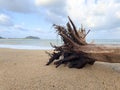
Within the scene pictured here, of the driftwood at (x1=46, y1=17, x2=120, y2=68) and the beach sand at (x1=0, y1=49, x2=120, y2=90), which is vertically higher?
the driftwood at (x1=46, y1=17, x2=120, y2=68)

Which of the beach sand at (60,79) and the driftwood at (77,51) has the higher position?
the driftwood at (77,51)

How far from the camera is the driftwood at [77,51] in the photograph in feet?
14.2

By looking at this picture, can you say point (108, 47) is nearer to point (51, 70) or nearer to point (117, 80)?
point (117, 80)

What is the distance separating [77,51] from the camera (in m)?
4.82

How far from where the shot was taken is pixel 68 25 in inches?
197

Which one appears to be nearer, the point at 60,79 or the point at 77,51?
the point at 60,79

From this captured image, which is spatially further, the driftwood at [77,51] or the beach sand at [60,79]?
the driftwood at [77,51]

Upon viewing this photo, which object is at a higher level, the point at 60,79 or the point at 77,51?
the point at 77,51

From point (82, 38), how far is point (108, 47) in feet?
3.60

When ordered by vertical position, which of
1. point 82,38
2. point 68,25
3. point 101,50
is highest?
point 68,25

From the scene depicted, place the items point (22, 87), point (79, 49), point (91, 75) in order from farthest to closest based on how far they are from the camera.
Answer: point (79, 49) < point (91, 75) < point (22, 87)

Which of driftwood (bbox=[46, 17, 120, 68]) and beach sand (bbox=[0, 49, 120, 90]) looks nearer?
beach sand (bbox=[0, 49, 120, 90])

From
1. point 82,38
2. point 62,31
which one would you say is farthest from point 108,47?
point 62,31

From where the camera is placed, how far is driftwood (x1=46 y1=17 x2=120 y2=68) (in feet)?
14.2
